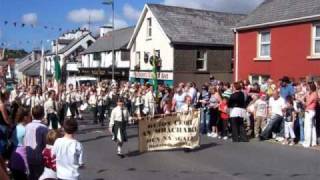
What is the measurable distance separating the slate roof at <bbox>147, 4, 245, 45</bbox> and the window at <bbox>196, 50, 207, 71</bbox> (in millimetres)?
851

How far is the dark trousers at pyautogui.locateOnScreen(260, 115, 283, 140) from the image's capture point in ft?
55.7

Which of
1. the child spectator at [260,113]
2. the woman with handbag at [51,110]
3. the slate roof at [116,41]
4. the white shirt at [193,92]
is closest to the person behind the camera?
the child spectator at [260,113]

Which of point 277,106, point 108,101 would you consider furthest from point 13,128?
point 108,101

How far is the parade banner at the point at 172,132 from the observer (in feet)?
49.3

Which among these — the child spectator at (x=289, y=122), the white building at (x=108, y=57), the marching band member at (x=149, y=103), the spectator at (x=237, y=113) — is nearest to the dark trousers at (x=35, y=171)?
the spectator at (x=237, y=113)

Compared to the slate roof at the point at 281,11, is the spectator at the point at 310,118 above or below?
below

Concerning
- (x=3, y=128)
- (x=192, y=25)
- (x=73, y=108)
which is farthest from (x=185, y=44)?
(x=3, y=128)

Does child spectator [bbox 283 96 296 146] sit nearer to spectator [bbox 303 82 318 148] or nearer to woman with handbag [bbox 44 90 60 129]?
spectator [bbox 303 82 318 148]

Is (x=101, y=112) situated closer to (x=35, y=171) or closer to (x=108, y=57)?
(x=35, y=171)

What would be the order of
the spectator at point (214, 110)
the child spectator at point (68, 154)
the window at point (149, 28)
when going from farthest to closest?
the window at point (149, 28)
the spectator at point (214, 110)
the child spectator at point (68, 154)

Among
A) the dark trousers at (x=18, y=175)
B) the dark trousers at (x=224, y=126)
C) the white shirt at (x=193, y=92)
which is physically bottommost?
the dark trousers at (x=224, y=126)

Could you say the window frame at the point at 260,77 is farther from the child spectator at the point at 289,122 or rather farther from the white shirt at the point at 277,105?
the child spectator at the point at 289,122

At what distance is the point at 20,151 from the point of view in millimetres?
8117

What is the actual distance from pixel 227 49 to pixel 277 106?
27377 millimetres
